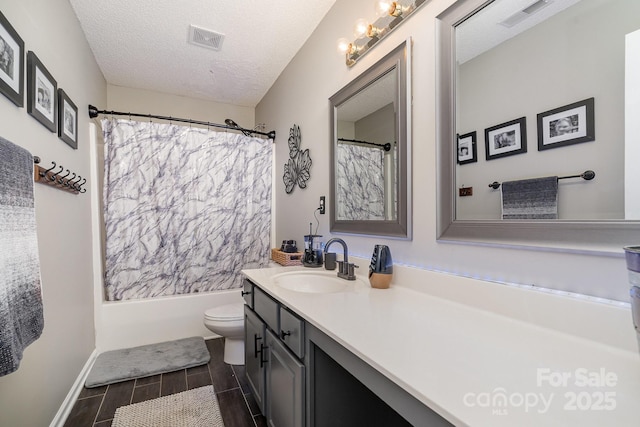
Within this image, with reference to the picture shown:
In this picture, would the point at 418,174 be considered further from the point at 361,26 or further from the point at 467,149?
the point at 361,26

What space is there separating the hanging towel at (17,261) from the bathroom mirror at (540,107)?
1374 millimetres

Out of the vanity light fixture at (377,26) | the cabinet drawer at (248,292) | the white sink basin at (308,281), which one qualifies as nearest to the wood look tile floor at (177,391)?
the cabinet drawer at (248,292)

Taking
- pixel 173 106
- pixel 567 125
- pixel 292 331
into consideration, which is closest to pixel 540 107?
pixel 567 125

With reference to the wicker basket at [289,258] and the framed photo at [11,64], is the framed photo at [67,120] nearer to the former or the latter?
the framed photo at [11,64]

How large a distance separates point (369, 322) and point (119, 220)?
2.42m

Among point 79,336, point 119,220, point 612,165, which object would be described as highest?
point 612,165

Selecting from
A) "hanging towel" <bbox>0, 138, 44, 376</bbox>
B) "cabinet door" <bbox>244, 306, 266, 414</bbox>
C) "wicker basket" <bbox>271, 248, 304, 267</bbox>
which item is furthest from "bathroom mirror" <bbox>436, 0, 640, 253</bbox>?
"hanging towel" <bbox>0, 138, 44, 376</bbox>

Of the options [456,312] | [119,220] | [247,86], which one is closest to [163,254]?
[119,220]

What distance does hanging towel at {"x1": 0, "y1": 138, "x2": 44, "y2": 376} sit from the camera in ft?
2.38

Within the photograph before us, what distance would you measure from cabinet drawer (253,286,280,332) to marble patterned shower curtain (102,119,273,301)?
1358 mm

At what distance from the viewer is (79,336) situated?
1.90 metres

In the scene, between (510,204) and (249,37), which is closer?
(510,204)

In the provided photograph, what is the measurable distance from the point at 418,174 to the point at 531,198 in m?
0.47

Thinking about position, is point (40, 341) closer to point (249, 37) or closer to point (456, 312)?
point (456, 312)
